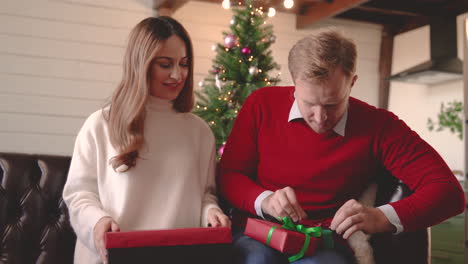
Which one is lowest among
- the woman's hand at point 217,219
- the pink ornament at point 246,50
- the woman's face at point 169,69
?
the woman's hand at point 217,219

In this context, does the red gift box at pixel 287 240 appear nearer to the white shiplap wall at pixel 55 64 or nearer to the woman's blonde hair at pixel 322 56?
the woman's blonde hair at pixel 322 56

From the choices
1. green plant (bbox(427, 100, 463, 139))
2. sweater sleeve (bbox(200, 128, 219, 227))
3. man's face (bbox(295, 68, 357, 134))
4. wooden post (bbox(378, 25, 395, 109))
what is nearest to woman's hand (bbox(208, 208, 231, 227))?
sweater sleeve (bbox(200, 128, 219, 227))

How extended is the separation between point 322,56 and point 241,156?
0.45 m

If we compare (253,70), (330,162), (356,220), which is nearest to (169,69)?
(330,162)

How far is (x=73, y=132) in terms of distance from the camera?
5.32 meters

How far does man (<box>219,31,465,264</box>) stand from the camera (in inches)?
58.2

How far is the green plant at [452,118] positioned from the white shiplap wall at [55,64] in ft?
5.31

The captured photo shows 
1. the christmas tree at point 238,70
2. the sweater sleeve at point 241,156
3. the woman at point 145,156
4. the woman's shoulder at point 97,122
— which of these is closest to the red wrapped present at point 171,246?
the woman at point 145,156

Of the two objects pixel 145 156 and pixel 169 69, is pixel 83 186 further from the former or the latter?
pixel 169 69

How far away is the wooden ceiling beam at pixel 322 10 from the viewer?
5.24m

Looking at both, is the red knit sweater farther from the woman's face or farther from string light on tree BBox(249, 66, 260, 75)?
string light on tree BBox(249, 66, 260, 75)

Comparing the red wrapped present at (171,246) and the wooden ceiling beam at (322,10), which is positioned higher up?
the wooden ceiling beam at (322,10)

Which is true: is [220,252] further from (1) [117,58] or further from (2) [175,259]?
(1) [117,58]

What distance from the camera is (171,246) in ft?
4.21
